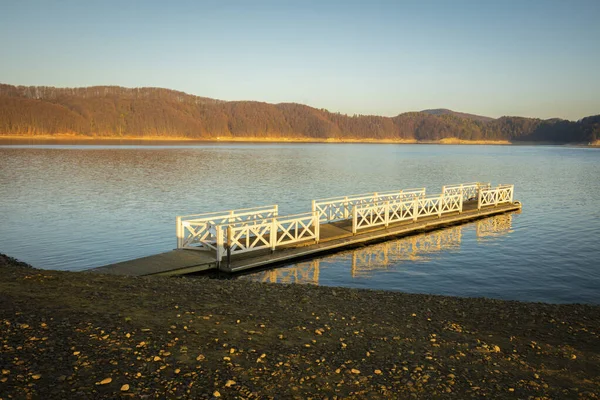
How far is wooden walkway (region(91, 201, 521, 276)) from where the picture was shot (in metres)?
14.0

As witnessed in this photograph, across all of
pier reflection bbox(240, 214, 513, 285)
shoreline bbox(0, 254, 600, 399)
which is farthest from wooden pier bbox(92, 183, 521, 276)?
shoreline bbox(0, 254, 600, 399)

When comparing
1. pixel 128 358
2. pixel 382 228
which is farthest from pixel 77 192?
pixel 128 358

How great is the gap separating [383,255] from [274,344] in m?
12.2

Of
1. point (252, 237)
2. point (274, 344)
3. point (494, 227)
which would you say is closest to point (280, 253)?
point (252, 237)

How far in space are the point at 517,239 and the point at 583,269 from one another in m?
5.54

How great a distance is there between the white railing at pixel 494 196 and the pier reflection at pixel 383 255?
443 centimetres

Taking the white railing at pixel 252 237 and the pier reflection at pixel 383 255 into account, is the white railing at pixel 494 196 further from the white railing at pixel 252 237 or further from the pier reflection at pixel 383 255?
the white railing at pixel 252 237

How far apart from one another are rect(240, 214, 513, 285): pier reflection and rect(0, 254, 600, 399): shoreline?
4.91 meters

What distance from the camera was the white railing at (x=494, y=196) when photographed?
3008 cm

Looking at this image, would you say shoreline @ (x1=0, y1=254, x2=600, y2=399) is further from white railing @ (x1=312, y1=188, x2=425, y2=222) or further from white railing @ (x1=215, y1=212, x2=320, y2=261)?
white railing @ (x1=312, y1=188, x2=425, y2=222)

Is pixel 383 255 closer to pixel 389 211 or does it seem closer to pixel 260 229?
pixel 260 229

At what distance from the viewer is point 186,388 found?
18.7 feet

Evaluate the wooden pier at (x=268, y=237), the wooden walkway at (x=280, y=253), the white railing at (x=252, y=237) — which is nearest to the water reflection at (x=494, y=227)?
the wooden pier at (x=268, y=237)

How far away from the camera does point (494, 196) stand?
31.9 meters
